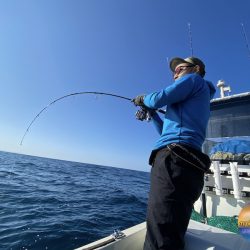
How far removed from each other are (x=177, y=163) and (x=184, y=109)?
507mm

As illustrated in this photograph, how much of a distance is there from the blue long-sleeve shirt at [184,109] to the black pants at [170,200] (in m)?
0.19

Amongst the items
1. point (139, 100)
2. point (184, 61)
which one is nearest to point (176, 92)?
point (139, 100)

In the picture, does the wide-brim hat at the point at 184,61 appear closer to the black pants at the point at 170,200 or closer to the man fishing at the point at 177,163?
Answer: the man fishing at the point at 177,163

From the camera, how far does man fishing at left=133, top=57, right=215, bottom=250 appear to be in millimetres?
1804

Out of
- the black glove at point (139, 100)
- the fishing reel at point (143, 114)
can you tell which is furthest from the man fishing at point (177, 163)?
the fishing reel at point (143, 114)

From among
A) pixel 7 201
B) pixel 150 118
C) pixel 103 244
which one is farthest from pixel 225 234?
pixel 7 201

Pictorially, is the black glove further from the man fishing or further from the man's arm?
the man's arm

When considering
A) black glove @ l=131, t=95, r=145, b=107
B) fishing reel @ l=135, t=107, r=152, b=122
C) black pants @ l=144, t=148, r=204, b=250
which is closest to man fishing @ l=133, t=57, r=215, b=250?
black pants @ l=144, t=148, r=204, b=250

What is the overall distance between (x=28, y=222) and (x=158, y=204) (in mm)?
5801

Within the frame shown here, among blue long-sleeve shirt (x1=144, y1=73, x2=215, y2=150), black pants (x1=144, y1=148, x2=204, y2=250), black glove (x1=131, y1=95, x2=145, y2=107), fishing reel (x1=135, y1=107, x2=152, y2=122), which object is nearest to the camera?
black pants (x1=144, y1=148, x2=204, y2=250)

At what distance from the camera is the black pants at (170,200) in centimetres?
179

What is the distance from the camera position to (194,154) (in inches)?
76.0

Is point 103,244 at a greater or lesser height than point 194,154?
lesser

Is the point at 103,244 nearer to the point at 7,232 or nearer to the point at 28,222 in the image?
the point at 7,232
